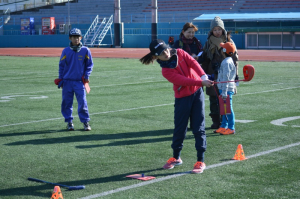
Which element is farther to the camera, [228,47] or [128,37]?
[128,37]

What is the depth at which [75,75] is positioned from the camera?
31.9 feet

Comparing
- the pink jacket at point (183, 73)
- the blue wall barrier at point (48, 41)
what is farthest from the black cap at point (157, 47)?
the blue wall barrier at point (48, 41)

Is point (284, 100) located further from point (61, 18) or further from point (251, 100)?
point (61, 18)

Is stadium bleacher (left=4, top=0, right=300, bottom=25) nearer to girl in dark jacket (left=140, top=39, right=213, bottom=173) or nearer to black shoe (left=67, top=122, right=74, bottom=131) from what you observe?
black shoe (left=67, top=122, right=74, bottom=131)

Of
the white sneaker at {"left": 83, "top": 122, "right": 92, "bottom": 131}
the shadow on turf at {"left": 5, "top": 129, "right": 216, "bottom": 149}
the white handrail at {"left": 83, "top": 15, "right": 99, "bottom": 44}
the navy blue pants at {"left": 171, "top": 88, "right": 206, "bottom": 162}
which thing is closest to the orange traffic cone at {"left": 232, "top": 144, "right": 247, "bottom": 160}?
the navy blue pants at {"left": 171, "top": 88, "right": 206, "bottom": 162}

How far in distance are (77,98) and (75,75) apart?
0.42 m

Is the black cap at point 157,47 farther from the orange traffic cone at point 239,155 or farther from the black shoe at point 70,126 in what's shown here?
the black shoe at point 70,126

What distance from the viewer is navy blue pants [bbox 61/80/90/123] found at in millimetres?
9656

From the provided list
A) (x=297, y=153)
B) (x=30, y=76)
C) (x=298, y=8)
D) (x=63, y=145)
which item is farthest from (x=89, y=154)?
(x=298, y=8)

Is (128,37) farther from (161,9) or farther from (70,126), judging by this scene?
(70,126)

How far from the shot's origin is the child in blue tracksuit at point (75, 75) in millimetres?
9703

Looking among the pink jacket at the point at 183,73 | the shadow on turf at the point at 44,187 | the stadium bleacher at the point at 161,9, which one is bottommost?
the shadow on turf at the point at 44,187

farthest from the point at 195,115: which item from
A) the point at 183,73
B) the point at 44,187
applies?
the point at 44,187

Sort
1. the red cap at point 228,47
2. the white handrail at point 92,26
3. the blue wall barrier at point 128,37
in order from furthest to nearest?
the white handrail at point 92,26 < the blue wall barrier at point 128,37 < the red cap at point 228,47
